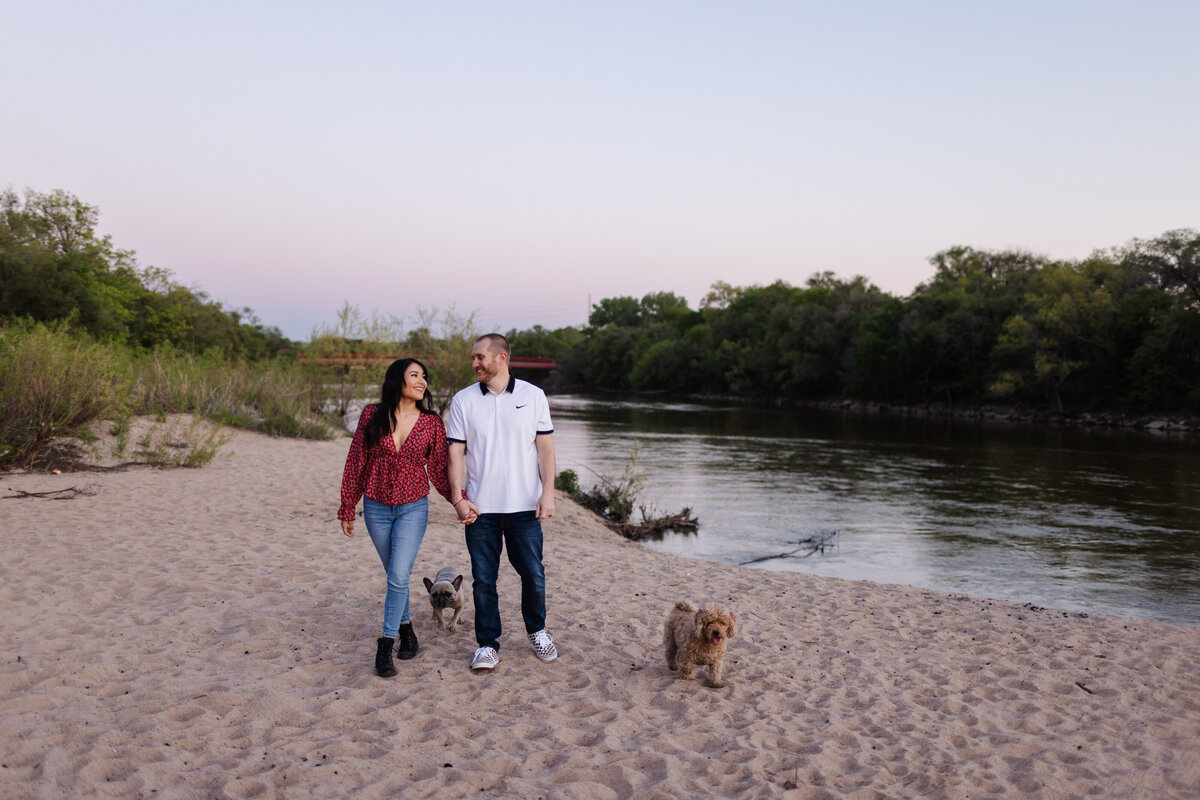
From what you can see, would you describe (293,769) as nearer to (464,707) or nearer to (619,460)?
(464,707)

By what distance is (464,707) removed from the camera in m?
4.14

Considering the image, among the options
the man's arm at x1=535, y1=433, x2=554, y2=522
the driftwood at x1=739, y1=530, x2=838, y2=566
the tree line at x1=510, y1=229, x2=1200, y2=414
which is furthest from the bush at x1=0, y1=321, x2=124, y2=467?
the tree line at x1=510, y1=229, x2=1200, y2=414

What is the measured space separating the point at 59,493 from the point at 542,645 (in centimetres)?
864

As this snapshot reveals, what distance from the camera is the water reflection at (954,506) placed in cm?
1056

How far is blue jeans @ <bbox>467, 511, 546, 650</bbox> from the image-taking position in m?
4.39

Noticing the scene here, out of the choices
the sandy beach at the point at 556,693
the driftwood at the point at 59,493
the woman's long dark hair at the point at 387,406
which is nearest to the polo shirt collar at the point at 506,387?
the woman's long dark hair at the point at 387,406

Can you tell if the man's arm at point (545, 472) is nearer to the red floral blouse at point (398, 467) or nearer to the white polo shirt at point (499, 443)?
the white polo shirt at point (499, 443)

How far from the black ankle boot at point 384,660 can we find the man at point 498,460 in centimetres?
71

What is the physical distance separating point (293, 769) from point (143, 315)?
42.1 meters

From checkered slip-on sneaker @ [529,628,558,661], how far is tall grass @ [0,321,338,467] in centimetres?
982

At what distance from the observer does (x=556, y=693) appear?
14.5ft

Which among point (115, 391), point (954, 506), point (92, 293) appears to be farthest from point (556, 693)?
point (92, 293)

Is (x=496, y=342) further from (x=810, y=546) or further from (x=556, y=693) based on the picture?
(x=810, y=546)

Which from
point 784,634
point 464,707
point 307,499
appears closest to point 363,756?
point 464,707
